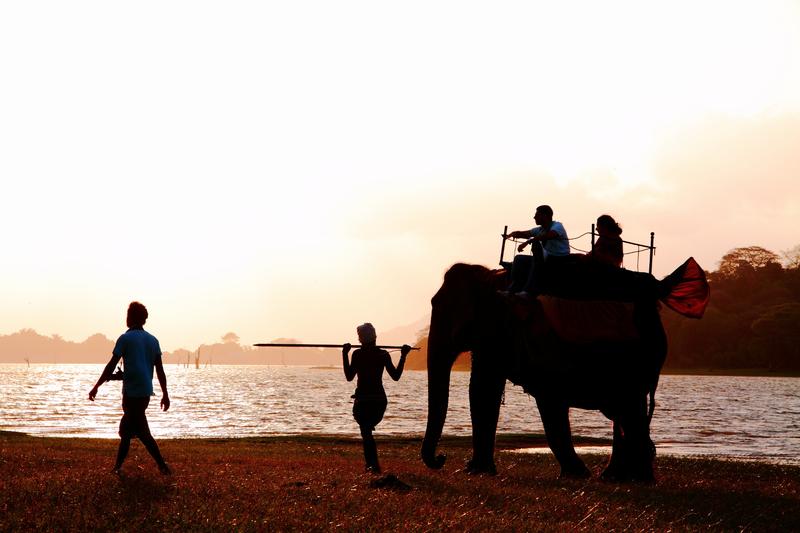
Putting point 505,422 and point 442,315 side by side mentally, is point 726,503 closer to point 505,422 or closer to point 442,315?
point 442,315

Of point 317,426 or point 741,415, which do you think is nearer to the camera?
point 317,426

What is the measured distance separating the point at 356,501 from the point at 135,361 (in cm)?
419

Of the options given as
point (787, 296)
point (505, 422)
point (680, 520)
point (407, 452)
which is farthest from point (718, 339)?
point (680, 520)

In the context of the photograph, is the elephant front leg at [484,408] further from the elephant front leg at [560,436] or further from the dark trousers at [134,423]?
the dark trousers at [134,423]

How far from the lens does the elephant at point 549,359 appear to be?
14570 mm

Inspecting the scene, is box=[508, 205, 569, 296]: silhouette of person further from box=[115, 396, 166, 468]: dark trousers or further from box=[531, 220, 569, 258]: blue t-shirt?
box=[115, 396, 166, 468]: dark trousers

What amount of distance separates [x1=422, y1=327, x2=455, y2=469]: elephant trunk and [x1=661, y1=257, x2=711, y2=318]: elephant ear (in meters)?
3.83

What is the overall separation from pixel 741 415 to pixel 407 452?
3979 centimetres

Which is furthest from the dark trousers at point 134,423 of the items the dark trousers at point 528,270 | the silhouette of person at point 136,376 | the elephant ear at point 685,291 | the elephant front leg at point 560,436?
the elephant ear at point 685,291

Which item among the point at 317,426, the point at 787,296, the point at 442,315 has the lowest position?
the point at 317,426

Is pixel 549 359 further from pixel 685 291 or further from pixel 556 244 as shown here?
pixel 685 291

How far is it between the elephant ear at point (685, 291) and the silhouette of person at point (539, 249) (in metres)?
2.13

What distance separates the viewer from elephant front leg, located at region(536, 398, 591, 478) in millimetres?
14977

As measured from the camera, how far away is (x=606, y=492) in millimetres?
13273
